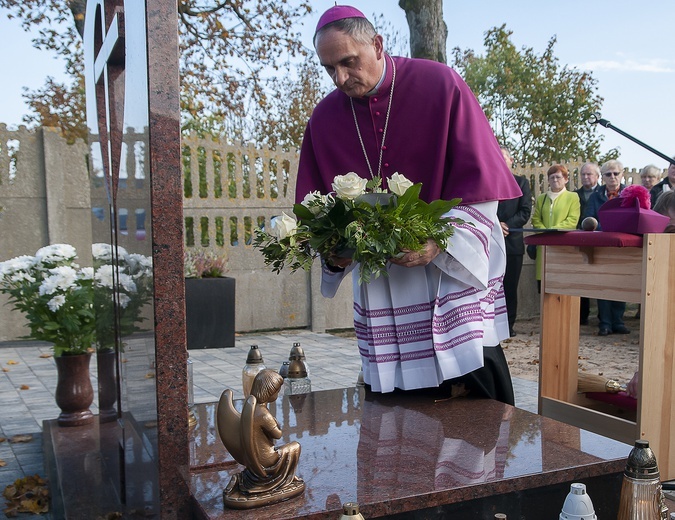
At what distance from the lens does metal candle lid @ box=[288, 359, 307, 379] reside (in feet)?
11.5

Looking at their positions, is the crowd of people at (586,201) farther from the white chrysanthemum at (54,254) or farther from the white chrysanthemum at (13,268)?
A: the white chrysanthemum at (13,268)

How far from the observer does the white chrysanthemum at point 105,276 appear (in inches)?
130

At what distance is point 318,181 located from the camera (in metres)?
3.37

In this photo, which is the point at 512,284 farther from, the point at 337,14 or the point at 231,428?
the point at 231,428

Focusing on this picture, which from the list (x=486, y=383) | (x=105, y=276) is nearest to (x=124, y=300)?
(x=105, y=276)

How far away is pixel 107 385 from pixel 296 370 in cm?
101

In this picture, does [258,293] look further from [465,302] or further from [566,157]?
[566,157]

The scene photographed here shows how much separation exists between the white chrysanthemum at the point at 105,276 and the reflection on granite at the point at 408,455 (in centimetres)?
73

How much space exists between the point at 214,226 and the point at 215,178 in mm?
642

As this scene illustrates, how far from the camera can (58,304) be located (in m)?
4.27

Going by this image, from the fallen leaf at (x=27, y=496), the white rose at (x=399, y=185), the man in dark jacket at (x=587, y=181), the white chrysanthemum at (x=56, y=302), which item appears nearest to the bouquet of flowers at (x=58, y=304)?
the white chrysanthemum at (x=56, y=302)

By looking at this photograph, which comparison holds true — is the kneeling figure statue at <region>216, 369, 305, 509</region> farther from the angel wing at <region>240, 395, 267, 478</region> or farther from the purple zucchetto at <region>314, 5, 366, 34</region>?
the purple zucchetto at <region>314, 5, 366, 34</region>

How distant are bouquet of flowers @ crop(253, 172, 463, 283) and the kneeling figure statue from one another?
0.71 m

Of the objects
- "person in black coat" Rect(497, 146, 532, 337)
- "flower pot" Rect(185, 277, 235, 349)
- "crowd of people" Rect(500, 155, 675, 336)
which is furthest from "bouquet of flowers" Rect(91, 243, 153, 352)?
"person in black coat" Rect(497, 146, 532, 337)
